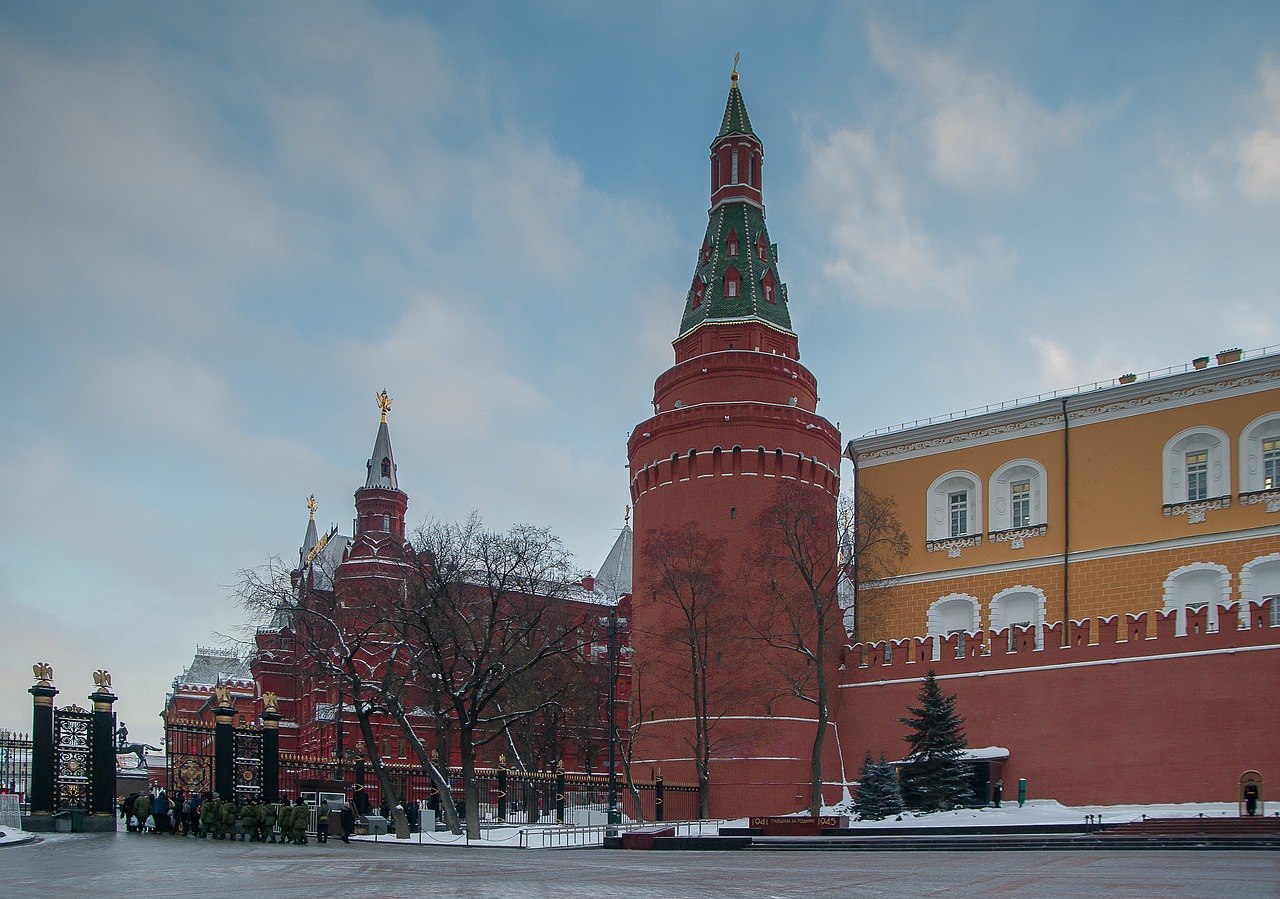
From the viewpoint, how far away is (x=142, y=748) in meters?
27.0

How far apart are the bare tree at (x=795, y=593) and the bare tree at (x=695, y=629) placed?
39.2 inches

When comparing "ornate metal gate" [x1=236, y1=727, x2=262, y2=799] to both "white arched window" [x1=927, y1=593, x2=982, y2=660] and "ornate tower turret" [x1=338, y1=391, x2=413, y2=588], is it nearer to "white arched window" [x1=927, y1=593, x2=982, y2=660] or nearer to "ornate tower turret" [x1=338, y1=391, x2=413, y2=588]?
"white arched window" [x1=927, y1=593, x2=982, y2=660]

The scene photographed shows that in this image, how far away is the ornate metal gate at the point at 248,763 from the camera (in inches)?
Result: 1048

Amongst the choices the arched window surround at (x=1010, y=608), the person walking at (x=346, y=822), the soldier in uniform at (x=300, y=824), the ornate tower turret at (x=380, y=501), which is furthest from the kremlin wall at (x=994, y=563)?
the ornate tower turret at (x=380, y=501)

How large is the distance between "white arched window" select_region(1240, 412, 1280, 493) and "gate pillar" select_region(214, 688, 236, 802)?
79.8ft

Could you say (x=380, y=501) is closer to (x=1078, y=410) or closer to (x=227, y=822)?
(x=1078, y=410)

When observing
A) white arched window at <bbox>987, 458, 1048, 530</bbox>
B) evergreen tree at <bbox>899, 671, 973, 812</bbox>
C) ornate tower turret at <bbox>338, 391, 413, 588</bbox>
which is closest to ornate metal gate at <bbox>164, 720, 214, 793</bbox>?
evergreen tree at <bbox>899, 671, 973, 812</bbox>

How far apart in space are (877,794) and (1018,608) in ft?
28.6

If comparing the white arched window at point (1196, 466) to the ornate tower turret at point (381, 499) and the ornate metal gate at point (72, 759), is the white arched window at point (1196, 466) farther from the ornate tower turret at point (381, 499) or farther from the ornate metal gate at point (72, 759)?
the ornate tower turret at point (381, 499)

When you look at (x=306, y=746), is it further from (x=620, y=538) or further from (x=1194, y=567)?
(x=1194, y=567)

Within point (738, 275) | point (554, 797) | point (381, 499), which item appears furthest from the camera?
point (381, 499)

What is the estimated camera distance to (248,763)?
2689 centimetres

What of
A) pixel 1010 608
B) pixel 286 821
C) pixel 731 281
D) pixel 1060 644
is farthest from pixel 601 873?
pixel 731 281

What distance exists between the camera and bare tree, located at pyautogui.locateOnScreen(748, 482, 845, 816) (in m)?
37.7
